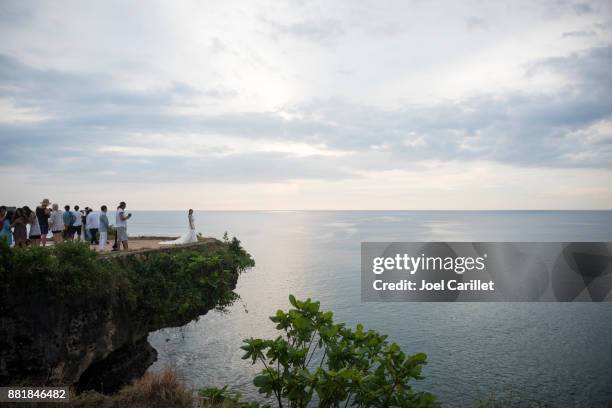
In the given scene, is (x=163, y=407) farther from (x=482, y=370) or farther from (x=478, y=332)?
(x=478, y=332)

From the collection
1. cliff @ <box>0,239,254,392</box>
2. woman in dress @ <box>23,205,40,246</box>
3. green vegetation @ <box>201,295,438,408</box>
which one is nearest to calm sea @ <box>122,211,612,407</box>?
cliff @ <box>0,239,254,392</box>

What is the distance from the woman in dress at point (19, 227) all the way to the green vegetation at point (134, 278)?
443cm

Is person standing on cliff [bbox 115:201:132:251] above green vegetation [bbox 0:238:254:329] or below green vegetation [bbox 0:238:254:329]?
above

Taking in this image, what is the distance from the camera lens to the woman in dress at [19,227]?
1898cm

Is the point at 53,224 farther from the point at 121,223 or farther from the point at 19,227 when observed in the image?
the point at 121,223

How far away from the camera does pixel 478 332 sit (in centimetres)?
3244

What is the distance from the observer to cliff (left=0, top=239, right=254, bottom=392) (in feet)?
47.9

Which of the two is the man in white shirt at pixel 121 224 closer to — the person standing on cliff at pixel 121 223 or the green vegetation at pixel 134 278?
the person standing on cliff at pixel 121 223

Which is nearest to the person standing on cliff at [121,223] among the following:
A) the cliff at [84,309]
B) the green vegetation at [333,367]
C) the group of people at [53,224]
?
the group of people at [53,224]

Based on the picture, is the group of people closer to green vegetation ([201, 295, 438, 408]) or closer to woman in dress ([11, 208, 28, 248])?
woman in dress ([11, 208, 28, 248])

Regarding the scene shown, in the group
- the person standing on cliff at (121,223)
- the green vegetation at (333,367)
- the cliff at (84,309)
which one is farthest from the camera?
the person standing on cliff at (121,223)

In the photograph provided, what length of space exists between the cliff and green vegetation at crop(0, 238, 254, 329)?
36 millimetres

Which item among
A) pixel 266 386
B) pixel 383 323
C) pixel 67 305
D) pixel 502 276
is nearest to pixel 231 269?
pixel 67 305

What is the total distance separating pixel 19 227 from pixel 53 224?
12.1 ft
